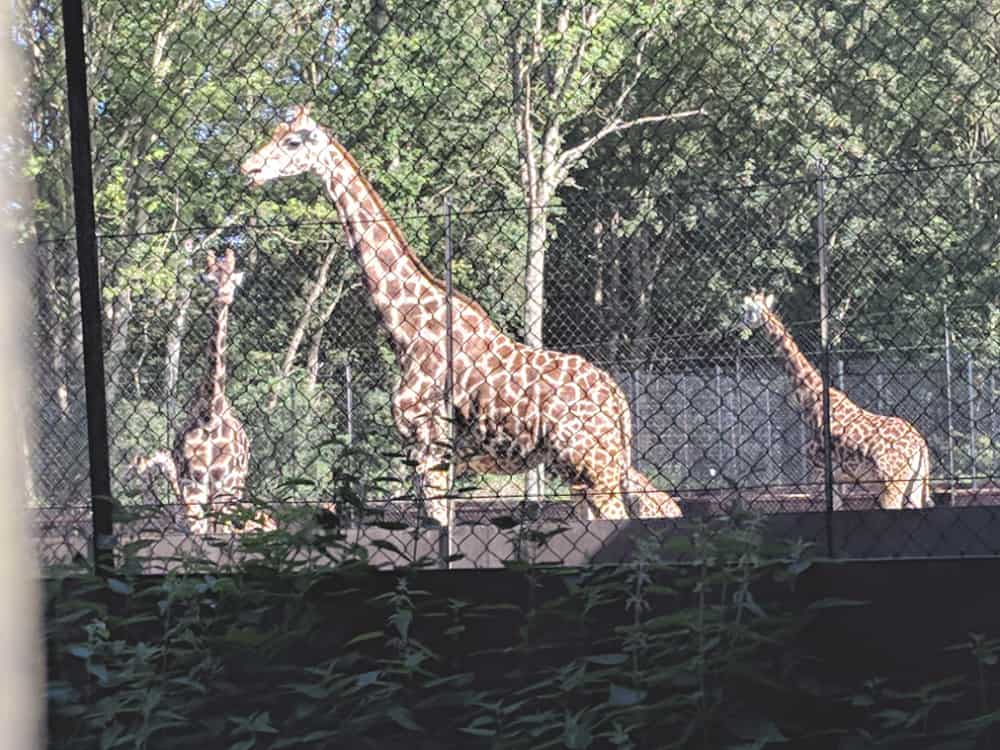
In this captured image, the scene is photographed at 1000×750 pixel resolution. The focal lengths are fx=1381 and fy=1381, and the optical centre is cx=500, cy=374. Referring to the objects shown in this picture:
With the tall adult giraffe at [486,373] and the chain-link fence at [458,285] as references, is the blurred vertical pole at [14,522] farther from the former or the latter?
the tall adult giraffe at [486,373]

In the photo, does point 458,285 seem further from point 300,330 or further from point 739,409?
point 739,409

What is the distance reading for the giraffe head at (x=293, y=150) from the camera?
21.5 feet

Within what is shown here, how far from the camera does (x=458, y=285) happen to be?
12414 mm

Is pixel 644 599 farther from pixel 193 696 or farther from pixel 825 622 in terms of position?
pixel 193 696

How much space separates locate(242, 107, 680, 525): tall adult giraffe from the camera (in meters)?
6.12

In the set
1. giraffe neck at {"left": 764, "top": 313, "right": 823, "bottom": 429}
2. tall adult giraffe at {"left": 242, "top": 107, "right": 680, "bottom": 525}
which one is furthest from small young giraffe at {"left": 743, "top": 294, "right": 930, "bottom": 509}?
tall adult giraffe at {"left": 242, "top": 107, "right": 680, "bottom": 525}

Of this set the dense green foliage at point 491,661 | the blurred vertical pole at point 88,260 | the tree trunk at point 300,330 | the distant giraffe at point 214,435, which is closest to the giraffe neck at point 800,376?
the tree trunk at point 300,330

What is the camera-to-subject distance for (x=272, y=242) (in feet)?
43.2

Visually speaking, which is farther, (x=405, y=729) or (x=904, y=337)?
(x=904, y=337)

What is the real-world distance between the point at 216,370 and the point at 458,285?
19.3ft

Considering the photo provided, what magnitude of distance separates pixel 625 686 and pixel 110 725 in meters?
0.82

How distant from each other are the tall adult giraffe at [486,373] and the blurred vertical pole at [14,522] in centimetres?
546

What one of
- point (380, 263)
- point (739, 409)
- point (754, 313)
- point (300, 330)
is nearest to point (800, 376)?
point (754, 313)

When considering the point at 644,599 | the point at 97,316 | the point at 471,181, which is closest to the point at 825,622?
the point at 644,599
